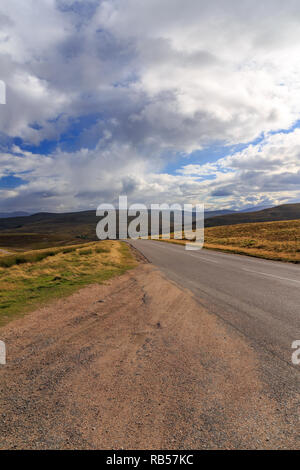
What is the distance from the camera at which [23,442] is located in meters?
2.64

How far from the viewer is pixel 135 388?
3.51m

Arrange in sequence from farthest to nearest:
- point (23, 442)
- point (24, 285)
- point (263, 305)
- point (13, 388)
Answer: point (24, 285), point (263, 305), point (13, 388), point (23, 442)

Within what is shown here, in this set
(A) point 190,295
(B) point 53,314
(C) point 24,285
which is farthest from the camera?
(C) point 24,285

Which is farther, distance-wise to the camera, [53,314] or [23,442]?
[53,314]

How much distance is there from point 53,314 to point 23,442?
14.9 ft

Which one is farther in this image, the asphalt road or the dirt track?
the asphalt road

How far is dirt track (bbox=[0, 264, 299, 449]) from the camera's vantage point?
2668mm

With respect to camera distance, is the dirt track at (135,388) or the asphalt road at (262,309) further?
the asphalt road at (262,309)

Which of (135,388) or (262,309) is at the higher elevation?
(135,388)

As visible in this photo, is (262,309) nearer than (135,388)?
No

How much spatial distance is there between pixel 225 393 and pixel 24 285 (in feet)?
33.9

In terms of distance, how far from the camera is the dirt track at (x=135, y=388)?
267 cm
